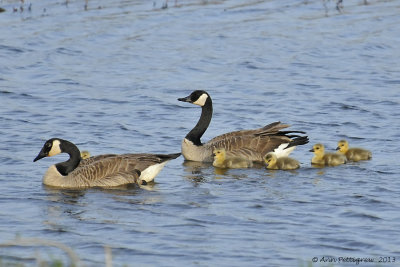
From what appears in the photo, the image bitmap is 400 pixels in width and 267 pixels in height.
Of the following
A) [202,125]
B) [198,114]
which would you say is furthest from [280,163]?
[198,114]

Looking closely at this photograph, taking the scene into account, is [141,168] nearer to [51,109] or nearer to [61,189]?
[61,189]

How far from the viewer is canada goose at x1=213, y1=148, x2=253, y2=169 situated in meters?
14.8

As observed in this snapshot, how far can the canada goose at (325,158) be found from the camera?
14.6 metres

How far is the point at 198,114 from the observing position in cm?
1931

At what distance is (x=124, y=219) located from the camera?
11.6 meters

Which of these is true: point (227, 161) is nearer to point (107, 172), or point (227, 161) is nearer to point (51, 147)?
point (107, 172)

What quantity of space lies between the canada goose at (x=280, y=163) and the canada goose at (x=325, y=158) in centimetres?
34

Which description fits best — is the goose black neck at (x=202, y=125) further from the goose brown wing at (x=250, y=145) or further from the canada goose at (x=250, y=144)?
the goose brown wing at (x=250, y=145)

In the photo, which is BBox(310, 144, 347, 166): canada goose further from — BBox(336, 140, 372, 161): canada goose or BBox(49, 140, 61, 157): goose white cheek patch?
BBox(49, 140, 61, 157): goose white cheek patch

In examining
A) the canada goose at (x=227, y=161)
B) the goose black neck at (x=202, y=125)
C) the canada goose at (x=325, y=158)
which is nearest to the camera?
the canada goose at (x=325, y=158)

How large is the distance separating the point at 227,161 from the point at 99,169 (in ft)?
7.41

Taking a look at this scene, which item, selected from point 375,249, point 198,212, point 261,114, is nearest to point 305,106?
point 261,114

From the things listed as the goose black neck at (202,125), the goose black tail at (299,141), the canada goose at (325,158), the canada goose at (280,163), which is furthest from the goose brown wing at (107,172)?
the goose black tail at (299,141)

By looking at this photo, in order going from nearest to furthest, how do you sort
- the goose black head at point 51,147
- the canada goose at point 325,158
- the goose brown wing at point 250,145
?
the goose black head at point 51,147 → the canada goose at point 325,158 → the goose brown wing at point 250,145
